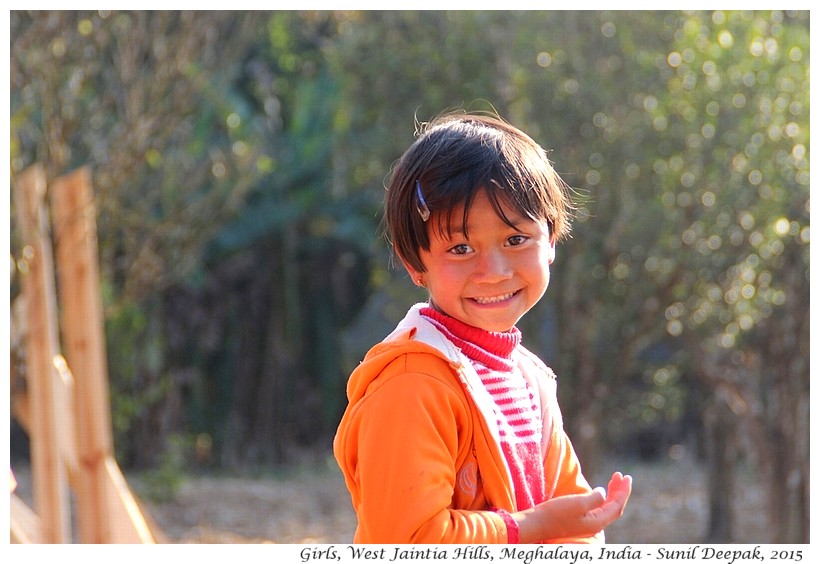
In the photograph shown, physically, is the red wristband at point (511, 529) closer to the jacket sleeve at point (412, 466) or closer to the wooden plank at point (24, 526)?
the jacket sleeve at point (412, 466)

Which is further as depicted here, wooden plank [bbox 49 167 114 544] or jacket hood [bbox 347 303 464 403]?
wooden plank [bbox 49 167 114 544]

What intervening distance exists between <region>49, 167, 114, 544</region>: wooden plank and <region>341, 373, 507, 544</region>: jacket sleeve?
2.72 meters

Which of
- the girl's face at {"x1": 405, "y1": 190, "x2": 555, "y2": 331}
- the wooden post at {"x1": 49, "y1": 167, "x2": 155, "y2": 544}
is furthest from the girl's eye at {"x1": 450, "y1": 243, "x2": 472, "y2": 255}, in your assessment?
the wooden post at {"x1": 49, "y1": 167, "x2": 155, "y2": 544}

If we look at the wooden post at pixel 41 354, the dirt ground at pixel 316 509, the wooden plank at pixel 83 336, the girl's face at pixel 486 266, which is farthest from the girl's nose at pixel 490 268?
the dirt ground at pixel 316 509

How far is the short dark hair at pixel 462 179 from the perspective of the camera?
1520mm

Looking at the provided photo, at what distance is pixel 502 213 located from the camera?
152 cm

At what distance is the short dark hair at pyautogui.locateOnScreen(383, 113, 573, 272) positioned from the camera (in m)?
1.52

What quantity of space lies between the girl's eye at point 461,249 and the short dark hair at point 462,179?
0.03 metres

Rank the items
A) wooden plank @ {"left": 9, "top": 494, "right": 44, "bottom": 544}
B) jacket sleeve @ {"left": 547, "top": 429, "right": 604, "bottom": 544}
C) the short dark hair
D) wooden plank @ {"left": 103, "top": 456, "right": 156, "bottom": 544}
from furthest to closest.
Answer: wooden plank @ {"left": 103, "top": 456, "right": 156, "bottom": 544} < wooden plank @ {"left": 9, "top": 494, "right": 44, "bottom": 544} < jacket sleeve @ {"left": 547, "top": 429, "right": 604, "bottom": 544} < the short dark hair

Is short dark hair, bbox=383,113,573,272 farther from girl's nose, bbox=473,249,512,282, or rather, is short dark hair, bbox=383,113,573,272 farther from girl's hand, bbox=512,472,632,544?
girl's hand, bbox=512,472,632,544

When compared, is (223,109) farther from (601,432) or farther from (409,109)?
(601,432)

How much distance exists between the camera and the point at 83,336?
411 centimetres

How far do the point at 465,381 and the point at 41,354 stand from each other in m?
2.67
